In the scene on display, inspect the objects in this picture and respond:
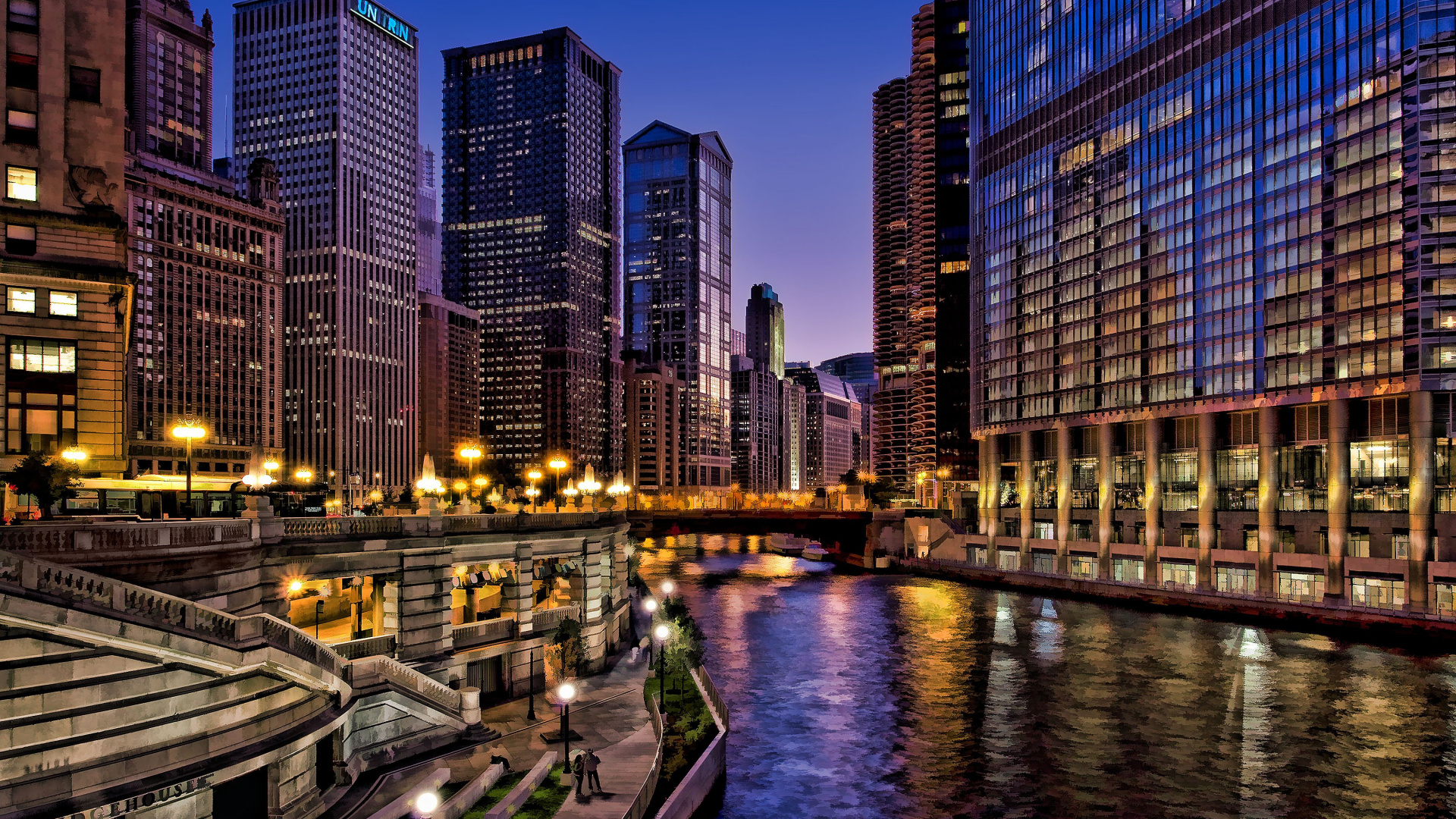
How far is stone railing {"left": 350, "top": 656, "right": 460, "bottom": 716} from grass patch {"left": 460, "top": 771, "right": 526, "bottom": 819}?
5.67 m

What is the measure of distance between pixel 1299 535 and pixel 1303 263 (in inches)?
1051

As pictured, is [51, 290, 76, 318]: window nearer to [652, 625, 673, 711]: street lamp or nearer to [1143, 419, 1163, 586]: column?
[652, 625, 673, 711]: street lamp

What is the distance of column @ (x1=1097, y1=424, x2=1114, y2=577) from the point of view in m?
124

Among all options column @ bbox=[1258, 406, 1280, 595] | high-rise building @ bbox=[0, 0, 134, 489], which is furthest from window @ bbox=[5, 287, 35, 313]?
column @ bbox=[1258, 406, 1280, 595]

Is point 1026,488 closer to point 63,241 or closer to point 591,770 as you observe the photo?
point 591,770

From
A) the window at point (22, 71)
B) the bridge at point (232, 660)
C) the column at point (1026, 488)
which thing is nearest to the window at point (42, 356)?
the window at point (22, 71)

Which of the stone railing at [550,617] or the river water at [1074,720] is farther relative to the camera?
the stone railing at [550,617]

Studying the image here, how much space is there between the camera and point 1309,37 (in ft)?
339

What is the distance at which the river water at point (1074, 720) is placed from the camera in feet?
136

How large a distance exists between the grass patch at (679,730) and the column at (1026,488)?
3751 inches

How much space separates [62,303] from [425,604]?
20.0 m

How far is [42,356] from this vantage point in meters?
43.6

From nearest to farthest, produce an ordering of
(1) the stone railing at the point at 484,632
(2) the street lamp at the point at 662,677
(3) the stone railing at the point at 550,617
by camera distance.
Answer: (2) the street lamp at the point at 662,677 → (1) the stone railing at the point at 484,632 → (3) the stone railing at the point at 550,617

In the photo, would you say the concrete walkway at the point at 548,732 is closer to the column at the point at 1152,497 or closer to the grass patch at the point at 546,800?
the grass patch at the point at 546,800
